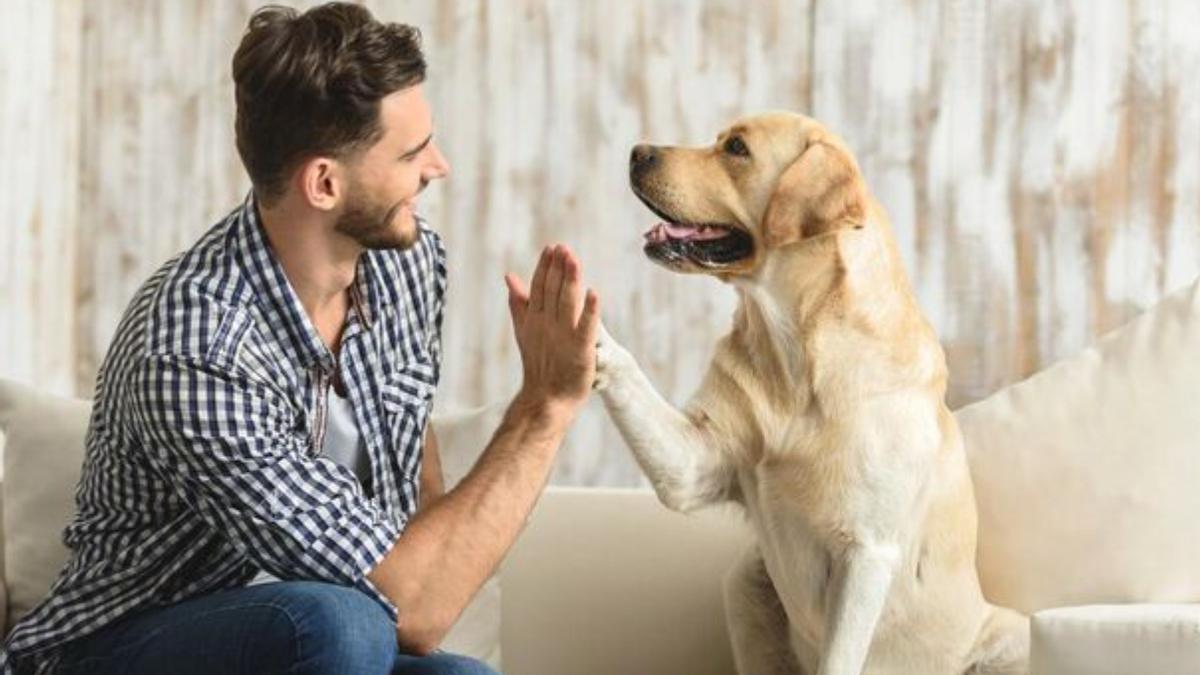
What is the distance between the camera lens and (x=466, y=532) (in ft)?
6.54

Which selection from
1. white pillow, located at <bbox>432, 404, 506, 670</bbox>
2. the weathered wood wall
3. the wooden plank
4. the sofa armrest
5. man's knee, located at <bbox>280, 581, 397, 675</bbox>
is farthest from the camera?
the wooden plank

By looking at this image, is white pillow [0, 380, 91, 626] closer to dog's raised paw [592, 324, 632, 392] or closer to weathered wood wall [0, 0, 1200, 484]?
weathered wood wall [0, 0, 1200, 484]

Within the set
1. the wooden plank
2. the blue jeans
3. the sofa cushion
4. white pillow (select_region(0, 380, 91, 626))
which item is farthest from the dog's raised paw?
the wooden plank

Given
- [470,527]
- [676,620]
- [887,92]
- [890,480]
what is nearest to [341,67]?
[470,527]

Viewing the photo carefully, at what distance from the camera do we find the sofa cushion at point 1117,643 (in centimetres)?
205

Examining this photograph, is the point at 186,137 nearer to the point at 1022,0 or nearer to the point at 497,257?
the point at 497,257

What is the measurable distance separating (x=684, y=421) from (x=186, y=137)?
135 centimetres

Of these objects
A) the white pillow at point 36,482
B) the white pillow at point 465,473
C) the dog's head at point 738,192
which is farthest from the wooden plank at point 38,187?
the dog's head at point 738,192

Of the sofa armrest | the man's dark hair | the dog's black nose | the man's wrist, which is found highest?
the man's dark hair

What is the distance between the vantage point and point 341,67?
2.06m

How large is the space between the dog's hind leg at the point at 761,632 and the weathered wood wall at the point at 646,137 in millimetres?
675

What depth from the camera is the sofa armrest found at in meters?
2.71

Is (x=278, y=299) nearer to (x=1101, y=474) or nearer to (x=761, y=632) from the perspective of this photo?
(x=761, y=632)

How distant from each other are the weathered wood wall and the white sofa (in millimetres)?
384
